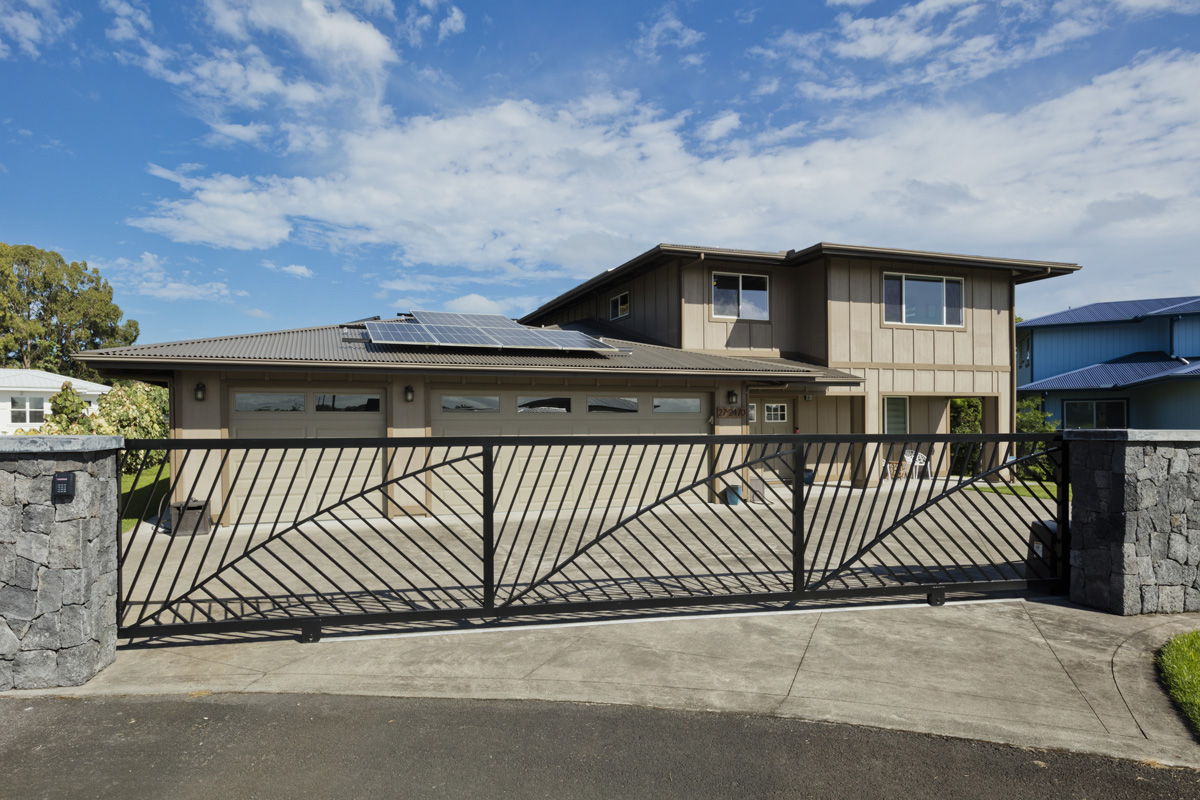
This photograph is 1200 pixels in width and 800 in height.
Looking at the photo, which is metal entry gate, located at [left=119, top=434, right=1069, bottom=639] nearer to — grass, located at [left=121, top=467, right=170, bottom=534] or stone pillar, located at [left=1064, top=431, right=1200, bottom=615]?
grass, located at [left=121, top=467, right=170, bottom=534]

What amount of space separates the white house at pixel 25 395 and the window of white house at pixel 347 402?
21.1 meters

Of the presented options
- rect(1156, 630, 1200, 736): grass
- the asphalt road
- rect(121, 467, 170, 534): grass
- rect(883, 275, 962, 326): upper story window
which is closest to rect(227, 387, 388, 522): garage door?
rect(121, 467, 170, 534): grass

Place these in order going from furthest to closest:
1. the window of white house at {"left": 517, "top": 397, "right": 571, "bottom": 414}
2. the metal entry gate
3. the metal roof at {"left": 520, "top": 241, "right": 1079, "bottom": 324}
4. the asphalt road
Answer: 1. the metal roof at {"left": 520, "top": 241, "right": 1079, "bottom": 324}
2. the window of white house at {"left": 517, "top": 397, "right": 571, "bottom": 414}
3. the metal entry gate
4. the asphalt road

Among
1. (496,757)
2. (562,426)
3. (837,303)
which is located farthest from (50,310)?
(496,757)

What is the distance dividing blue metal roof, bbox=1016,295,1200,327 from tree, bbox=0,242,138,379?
48609 mm

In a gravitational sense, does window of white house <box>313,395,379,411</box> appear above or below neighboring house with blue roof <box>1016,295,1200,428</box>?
below

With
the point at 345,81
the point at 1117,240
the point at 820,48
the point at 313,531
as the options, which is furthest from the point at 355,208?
the point at 1117,240

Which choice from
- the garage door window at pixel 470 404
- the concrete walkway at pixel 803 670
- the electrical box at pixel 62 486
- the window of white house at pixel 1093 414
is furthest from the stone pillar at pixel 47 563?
the window of white house at pixel 1093 414

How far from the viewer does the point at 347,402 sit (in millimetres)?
10461

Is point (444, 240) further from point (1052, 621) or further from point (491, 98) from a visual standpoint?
point (1052, 621)

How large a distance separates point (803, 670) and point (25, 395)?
33.2 metres

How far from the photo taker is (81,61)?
38.5ft

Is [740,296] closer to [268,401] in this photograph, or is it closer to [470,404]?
[470,404]

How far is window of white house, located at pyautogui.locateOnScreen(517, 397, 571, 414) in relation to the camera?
11430mm
